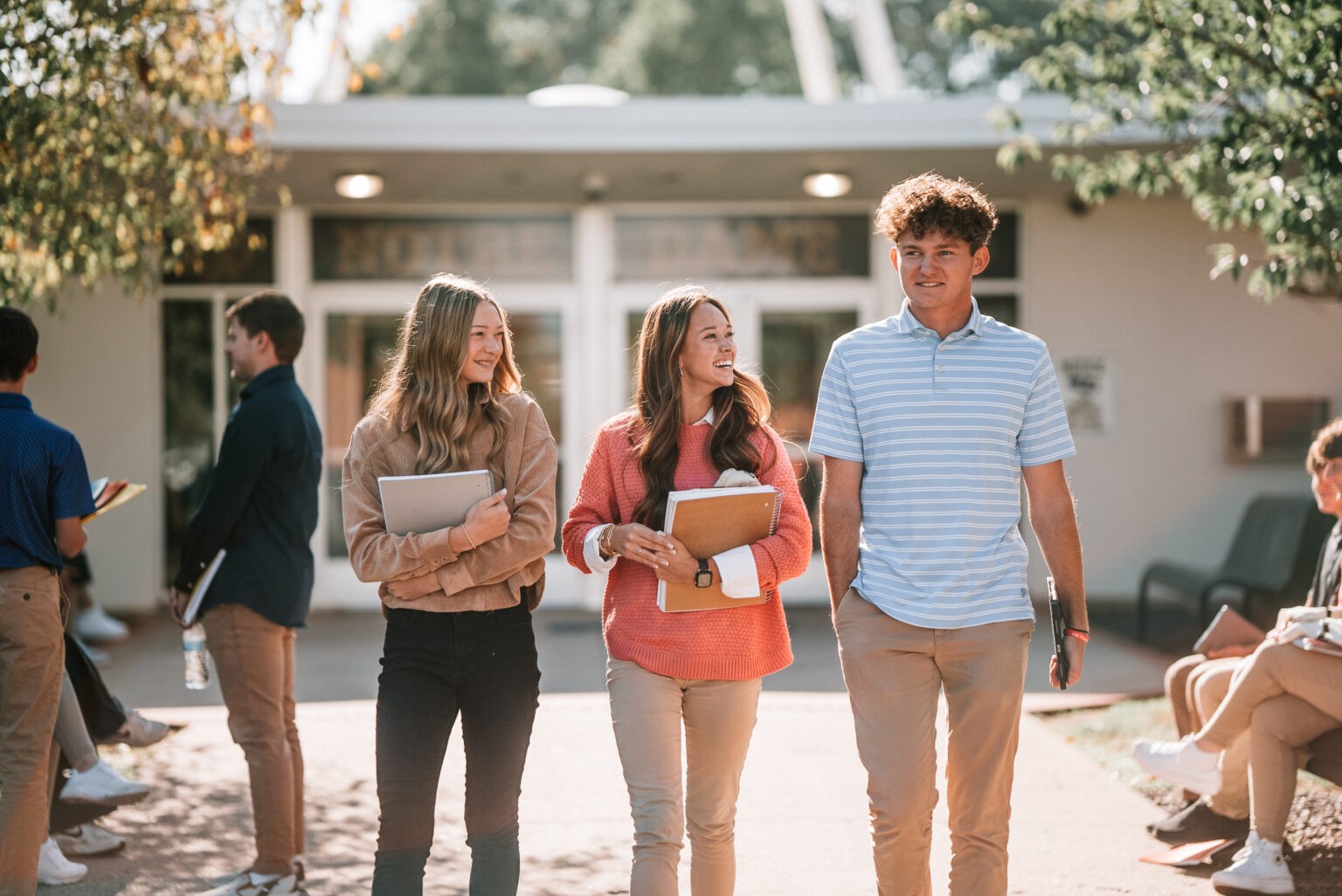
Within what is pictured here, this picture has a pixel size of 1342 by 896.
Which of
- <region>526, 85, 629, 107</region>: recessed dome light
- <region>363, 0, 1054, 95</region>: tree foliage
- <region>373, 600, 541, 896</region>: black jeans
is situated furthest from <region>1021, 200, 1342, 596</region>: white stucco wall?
<region>363, 0, 1054, 95</region>: tree foliage

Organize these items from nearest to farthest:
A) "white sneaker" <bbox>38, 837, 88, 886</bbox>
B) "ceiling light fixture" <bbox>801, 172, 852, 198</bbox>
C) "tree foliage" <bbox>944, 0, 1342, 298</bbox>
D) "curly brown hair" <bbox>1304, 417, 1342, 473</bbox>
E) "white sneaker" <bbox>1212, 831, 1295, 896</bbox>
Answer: "white sneaker" <bbox>1212, 831, 1295, 896</bbox>, "white sneaker" <bbox>38, 837, 88, 886</bbox>, "curly brown hair" <bbox>1304, 417, 1342, 473</bbox>, "tree foliage" <bbox>944, 0, 1342, 298</bbox>, "ceiling light fixture" <bbox>801, 172, 852, 198</bbox>

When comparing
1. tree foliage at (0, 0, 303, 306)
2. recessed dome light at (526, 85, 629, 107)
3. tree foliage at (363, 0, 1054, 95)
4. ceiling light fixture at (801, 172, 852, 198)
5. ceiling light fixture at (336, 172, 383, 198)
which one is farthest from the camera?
tree foliage at (363, 0, 1054, 95)

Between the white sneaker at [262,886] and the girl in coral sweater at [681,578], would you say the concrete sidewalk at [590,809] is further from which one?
the girl in coral sweater at [681,578]

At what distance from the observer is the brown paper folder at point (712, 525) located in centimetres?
344

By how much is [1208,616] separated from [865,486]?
23.4ft

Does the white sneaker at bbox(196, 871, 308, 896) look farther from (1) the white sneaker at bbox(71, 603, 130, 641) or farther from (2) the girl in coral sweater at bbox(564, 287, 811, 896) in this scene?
(1) the white sneaker at bbox(71, 603, 130, 641)

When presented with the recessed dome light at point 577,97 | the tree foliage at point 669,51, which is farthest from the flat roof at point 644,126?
the tree foliage at point 669,51

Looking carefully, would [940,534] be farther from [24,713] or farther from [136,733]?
[136,733]

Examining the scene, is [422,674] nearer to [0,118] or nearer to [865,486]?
[865,486]

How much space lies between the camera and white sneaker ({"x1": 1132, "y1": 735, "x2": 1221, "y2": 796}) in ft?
15.4

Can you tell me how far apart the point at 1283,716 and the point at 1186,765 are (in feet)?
1.43

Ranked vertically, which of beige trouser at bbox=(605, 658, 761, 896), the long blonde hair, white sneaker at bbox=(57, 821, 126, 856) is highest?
the long blonde hair

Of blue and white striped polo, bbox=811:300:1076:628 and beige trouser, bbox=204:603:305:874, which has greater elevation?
blue and white striped polo, bbox=811:300:1076:628

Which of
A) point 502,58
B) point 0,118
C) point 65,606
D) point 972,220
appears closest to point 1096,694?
point 972,220
